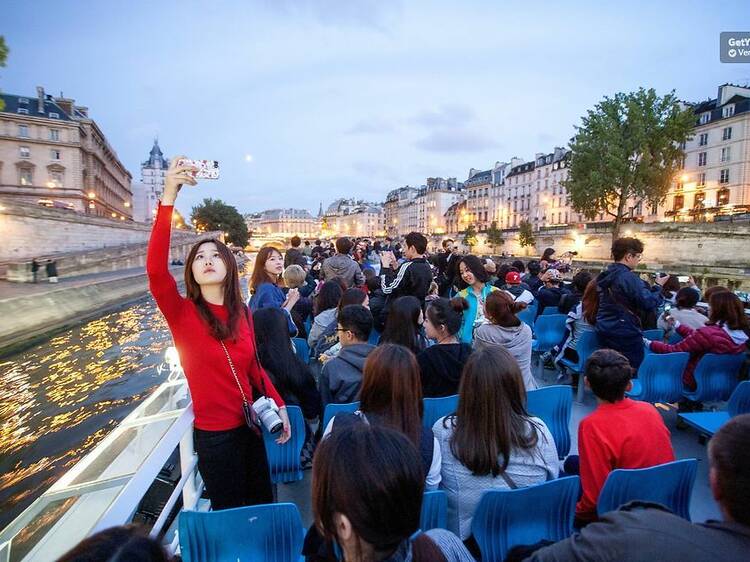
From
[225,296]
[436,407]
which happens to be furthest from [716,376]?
[225,296]

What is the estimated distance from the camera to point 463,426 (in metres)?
2.35

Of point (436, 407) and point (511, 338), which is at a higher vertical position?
point (511, 338)

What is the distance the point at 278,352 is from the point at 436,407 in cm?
139

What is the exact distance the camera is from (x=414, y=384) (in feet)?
7.86

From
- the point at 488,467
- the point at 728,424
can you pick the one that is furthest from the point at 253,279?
the point at 728,424

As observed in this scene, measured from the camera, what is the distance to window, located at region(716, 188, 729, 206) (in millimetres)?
44750

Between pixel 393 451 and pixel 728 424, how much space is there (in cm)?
101

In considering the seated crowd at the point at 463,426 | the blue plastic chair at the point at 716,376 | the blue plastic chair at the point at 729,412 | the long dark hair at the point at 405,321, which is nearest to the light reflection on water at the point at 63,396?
the seated crowd at the point at 463,426

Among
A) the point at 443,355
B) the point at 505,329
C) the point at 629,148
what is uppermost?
the point at 629,148

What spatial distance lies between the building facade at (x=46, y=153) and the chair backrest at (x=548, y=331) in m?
54.9

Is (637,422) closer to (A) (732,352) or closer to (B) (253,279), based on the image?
(A) (732,352)

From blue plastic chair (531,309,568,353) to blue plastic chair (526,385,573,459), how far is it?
3159 millimetres

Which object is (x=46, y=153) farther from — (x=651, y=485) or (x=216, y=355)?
(x=651, y=485)

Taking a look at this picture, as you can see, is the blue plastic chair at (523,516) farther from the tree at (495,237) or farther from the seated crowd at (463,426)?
the tree at (495,237)
